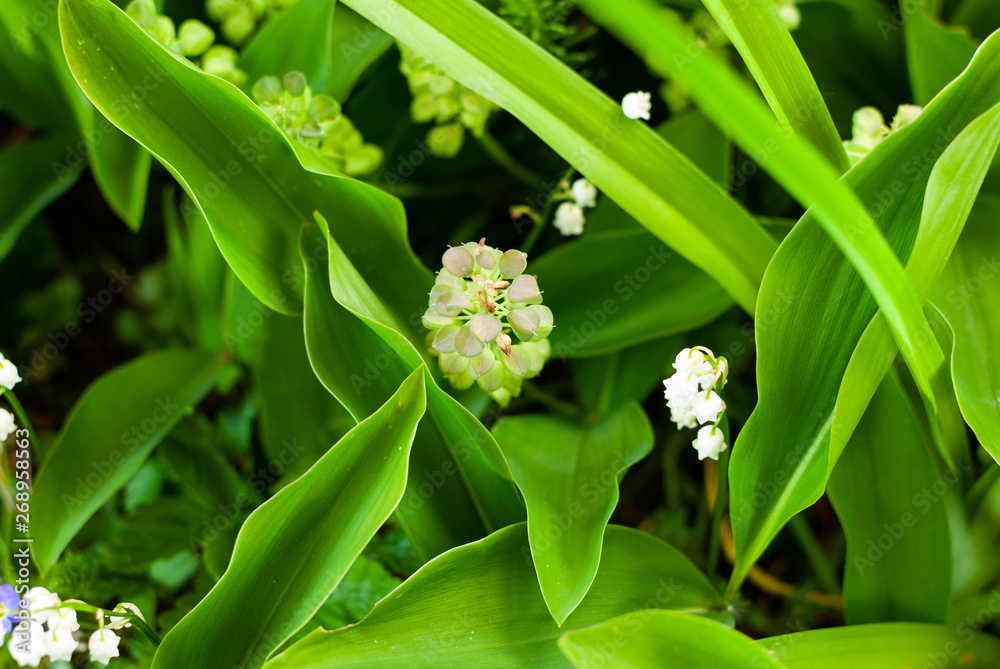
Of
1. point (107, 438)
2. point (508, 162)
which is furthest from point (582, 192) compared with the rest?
point (107, 438)

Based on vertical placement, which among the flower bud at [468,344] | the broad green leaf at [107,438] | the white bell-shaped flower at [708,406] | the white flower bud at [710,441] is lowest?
the broad green leaf at [107,438]

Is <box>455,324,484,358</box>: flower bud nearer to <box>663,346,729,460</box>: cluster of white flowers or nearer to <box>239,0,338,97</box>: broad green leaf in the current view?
<box>663,346,729,460</box>: cluster of white flowers

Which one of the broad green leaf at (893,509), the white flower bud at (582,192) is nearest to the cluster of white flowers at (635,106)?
the white flower bud at (582,192)

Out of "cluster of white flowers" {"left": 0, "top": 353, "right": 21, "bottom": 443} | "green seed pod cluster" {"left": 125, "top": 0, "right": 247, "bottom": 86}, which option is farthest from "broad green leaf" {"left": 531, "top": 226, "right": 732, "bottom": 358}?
"cluster of white flowers" {"left": 0, "top": 353, "right": 21, "bottom": 443}

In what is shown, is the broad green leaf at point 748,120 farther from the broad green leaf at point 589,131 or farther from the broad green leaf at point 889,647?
the broad green leaf at point 889,647

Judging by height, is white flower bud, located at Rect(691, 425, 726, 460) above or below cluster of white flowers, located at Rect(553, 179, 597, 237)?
below

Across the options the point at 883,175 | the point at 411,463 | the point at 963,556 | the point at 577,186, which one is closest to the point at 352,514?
the point at 411,463

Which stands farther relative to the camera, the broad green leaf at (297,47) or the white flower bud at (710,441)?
the broad green leaf at (297,47)

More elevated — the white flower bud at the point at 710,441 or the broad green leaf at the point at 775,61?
the broad green leaf at the point at 775,61
